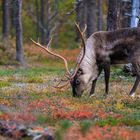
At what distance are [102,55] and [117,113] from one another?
107 inches

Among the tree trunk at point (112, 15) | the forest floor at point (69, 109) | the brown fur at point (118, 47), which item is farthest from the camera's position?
the tree trunk at point (112, 15)

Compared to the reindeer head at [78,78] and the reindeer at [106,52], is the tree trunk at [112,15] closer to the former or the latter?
the reindeer at [106,52]

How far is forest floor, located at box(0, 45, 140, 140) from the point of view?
29.0ft

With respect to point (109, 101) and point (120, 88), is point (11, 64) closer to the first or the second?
point (120, 88)

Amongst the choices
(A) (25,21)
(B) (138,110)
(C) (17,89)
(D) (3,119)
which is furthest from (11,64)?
(A) (25,21)

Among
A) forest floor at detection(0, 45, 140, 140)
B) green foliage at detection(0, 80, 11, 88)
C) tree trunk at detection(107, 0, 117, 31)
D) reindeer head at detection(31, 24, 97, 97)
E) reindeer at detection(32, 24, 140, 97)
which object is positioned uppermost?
tree trunk at detection(107, 0, 117, 31)

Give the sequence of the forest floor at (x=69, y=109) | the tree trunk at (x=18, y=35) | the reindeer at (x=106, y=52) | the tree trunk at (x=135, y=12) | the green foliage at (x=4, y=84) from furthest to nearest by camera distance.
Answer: the tree trunk at (x=18, y=35) < the tree trunk at (x=135, y=12) < the green foliage at (x=4, y=84) < the reindeer at (x=106, y=52) < the forest floor at (x=69, y=109)

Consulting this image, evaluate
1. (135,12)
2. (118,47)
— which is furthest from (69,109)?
(135,12)

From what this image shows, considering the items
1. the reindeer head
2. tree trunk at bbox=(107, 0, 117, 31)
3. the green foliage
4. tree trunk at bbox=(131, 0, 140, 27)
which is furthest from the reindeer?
tree trunk at bbox=(107, 0, 117, 31)

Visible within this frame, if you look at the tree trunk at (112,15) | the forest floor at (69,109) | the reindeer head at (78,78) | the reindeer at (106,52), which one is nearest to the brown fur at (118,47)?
the reindeer at (106,52)

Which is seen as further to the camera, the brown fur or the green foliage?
the green foliage

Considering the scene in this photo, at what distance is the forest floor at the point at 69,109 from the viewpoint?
29.0 ft

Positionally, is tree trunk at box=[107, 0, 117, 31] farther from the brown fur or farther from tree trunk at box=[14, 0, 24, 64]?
the brown fur

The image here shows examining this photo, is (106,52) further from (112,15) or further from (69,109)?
(112,15)
